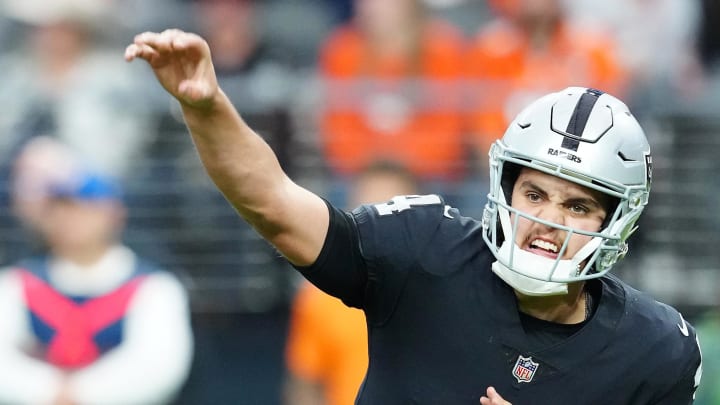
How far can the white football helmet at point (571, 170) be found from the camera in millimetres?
3408

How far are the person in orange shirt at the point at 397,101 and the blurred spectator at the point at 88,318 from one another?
1.37m

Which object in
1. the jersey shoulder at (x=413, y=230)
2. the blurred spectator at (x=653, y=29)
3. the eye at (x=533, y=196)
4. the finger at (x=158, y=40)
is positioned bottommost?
the blurred spectator at (x=653, y=29)

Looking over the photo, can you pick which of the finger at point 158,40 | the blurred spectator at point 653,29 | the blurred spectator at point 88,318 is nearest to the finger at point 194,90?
the finger at point 158,40

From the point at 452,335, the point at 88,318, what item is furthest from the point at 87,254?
the point at 452,335

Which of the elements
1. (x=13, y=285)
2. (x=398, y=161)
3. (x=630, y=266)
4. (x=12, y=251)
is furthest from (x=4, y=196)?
(x=630, y=266)

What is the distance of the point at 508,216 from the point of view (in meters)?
3.48

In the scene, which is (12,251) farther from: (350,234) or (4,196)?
(350,234)

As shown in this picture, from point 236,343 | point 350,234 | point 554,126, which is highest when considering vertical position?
point 554,126

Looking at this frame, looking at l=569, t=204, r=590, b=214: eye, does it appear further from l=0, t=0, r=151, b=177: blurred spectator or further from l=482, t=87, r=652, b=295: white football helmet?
l=0, t=0, r=151, b=177: blurred spectator

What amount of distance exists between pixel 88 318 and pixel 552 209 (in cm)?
332

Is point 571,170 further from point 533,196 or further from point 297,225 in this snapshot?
point 297,225

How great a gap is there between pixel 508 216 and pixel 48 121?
4.20 meters

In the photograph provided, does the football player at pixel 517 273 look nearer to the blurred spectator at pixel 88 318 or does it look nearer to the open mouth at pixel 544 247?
the open mouth at pixel 544 247

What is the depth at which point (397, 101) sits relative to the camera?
7148mm
